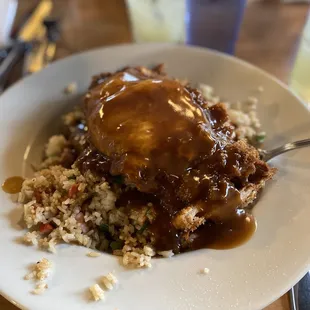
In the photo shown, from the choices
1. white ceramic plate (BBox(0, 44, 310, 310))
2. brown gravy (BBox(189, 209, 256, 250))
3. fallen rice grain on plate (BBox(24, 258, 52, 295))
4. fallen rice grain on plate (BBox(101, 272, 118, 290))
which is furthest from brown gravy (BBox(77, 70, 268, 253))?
fallen rice grain on plate (BBox(24, 258, 52, 295))

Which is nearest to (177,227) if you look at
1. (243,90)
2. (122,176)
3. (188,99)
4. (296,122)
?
(122,176)

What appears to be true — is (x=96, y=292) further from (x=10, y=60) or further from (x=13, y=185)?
(x=10, y=60)

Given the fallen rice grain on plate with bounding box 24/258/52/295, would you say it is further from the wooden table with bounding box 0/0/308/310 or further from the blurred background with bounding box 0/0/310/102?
the wooden table with bounding box 0/0/308/310

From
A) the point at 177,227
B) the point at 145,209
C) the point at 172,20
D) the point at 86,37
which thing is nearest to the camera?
the point at 177,227

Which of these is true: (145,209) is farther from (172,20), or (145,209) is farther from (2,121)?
(172,20)

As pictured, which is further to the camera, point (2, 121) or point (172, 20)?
point (172, 20)

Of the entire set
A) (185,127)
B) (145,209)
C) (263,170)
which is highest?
(185,127)
